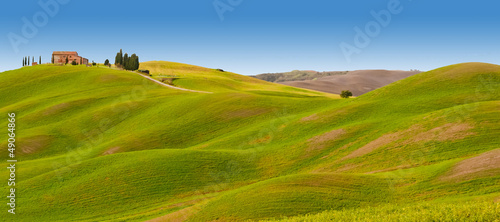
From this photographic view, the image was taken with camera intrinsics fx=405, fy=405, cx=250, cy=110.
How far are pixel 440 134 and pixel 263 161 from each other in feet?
88.8

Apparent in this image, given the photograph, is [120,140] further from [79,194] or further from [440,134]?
[440,134]

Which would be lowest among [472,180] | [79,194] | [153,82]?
[79,194]

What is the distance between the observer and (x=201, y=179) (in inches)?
2263

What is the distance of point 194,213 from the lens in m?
39.8

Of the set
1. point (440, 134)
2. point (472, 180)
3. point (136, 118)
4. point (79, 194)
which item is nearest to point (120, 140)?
point (136, 118)

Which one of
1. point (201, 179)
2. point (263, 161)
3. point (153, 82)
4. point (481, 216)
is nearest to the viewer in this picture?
point (481, 216)

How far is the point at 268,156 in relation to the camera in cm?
6719

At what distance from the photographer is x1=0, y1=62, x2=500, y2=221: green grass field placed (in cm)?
3950

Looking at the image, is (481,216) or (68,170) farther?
(68,170)

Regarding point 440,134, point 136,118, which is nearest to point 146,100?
point 136,118

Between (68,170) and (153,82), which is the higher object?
(153,82)

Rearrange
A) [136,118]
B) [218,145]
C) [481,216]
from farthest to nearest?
1. [136,118]
2. [218,145]
3. [481,216]

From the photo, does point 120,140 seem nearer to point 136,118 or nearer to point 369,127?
point 136,118

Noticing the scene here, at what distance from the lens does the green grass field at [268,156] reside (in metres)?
39.5
